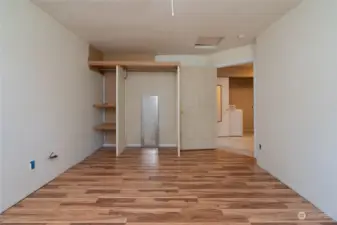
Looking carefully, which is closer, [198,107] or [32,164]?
[32,164]

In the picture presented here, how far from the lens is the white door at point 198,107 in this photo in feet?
23.1

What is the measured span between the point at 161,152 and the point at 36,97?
3.53 metres

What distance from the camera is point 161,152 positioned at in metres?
6.66

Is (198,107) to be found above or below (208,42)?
below

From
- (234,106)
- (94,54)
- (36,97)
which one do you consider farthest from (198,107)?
(36,97)

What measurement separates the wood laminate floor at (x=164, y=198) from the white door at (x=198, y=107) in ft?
6.60

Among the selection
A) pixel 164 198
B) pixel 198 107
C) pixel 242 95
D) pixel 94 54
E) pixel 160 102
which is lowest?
pixel 164 198

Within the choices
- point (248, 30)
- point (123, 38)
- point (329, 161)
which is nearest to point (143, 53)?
point (123, 38)

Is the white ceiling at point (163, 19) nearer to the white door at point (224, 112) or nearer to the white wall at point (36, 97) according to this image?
the white wall at point (36, 97)

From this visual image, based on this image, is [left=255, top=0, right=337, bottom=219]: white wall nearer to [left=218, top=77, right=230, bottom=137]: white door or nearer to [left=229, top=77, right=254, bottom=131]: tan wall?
[left=218, top=77, right=230, bottom=137]: white door

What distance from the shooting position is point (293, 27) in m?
3.69

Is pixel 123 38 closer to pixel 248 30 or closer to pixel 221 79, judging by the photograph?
pixel 248 30

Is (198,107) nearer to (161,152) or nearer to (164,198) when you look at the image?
(161,152)

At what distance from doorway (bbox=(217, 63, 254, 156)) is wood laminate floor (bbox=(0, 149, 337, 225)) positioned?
3694mm
